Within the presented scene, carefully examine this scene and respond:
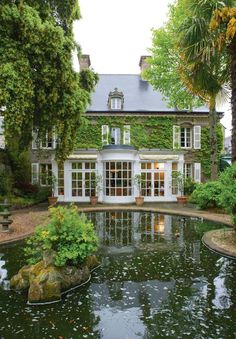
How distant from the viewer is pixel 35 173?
70.9 ft

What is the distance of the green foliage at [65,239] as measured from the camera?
5840 mm

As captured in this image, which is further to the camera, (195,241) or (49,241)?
(195,241)

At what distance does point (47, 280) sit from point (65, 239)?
0.99m

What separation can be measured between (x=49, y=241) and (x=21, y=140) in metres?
12.0

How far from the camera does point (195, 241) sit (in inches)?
366

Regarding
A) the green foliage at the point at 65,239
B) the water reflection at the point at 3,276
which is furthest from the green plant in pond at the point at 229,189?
the water reflection at the point at 3,276

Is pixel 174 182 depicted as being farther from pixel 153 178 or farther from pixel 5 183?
pixel 5 183

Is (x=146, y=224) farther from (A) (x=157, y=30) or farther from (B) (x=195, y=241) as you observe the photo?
(A) (x=157, y=30)

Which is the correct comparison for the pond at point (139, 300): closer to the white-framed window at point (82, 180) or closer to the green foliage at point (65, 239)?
the green foliage at point (65, 239)

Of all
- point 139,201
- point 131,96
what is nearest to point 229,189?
point 139,201

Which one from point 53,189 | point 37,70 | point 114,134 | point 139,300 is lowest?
point 139,300

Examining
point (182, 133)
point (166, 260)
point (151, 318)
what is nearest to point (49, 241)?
point (151, 318)

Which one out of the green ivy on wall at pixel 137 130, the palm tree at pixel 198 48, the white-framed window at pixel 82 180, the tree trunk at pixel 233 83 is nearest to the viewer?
the tree trunk at pixel 233 83

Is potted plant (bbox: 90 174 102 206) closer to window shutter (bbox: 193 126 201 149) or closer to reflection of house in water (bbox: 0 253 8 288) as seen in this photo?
window shutter (bbox: 193 126 201 149)
